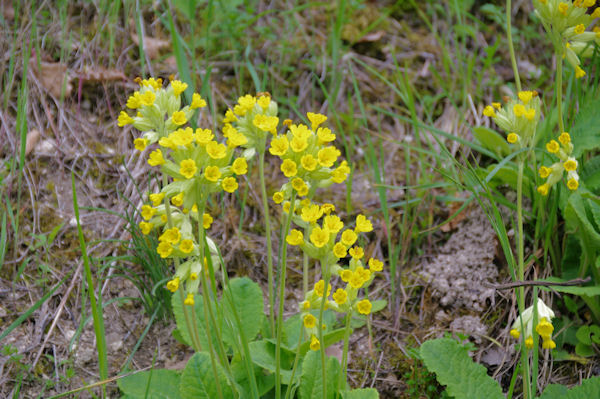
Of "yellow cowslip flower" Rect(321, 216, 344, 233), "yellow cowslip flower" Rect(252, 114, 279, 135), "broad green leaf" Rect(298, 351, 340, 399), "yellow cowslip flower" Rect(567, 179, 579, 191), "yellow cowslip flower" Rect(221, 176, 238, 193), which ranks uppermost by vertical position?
"yellow cowslip flower" Rect(252, 114, 279, 135)

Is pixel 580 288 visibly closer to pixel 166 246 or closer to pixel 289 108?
pixel 166 246

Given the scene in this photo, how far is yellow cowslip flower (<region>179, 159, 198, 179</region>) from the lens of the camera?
163cm

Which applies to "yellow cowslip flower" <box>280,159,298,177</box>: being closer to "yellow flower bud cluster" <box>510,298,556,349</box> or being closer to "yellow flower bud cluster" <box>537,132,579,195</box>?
"yellow flower bud cluster" <box>510,298,556,349</box>

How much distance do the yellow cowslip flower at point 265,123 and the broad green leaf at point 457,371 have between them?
1.05 metres

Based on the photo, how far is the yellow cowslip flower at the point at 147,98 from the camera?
71.8 inches

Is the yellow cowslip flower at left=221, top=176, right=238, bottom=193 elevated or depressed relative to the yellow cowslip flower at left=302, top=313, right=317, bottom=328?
elevated

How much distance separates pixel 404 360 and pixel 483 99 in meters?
1.85

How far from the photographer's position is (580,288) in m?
2.25

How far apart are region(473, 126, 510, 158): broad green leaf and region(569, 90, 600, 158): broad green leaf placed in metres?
0.39

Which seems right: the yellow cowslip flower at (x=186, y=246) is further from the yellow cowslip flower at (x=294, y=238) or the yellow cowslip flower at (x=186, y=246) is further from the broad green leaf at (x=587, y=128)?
the broad green leaf at (x=587, y=128)

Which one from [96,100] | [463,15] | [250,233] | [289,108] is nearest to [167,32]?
[96,100]

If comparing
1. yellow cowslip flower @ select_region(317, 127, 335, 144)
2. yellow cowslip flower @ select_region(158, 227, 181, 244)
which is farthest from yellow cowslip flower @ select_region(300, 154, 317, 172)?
yellow cowslip flower @ select_region(158, 227, 181, 244)

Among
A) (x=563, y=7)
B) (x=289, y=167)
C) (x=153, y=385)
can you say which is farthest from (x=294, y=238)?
(x=563, y=7)

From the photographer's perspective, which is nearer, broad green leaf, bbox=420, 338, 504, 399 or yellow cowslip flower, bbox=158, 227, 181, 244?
yellow cowslip flower, bbox=158, 227, 181, 244
